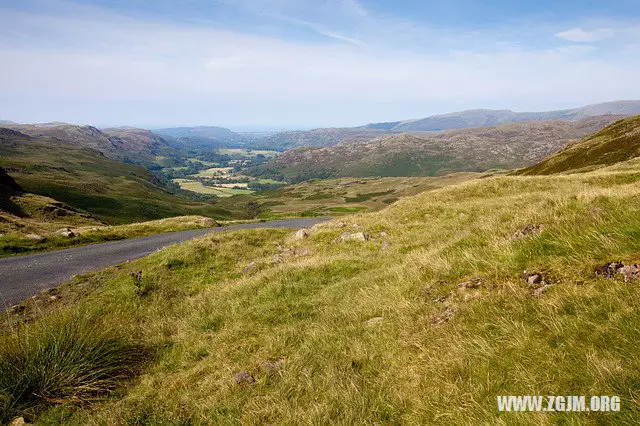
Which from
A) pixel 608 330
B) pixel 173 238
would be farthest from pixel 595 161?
pixel 608 330

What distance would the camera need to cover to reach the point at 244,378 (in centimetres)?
702

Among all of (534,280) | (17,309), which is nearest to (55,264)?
(17,309)

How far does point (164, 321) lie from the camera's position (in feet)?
36.7

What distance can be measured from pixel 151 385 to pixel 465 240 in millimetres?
9260

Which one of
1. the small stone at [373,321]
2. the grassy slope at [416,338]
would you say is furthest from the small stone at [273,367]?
the small stone at [373,321]

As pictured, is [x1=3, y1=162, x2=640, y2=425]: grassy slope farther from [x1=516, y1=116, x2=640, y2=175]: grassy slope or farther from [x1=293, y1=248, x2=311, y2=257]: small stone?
[x1=516, y1=116, x2=640, y2=175]: grassy slope

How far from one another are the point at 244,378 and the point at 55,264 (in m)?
23.7

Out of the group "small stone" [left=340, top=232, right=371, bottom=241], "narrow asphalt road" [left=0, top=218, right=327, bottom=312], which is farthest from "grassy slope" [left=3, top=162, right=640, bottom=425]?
"narrow asphalt road" [left=0, top=218, right=327, bottom=312]

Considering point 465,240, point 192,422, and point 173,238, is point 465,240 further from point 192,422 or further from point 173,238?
point 173,238

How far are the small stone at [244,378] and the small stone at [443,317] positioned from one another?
12.5 feet

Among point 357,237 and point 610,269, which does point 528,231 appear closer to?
point 610,269

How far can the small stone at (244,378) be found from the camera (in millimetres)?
6906

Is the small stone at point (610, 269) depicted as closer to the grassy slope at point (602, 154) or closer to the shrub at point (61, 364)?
the shrub at point (61, 364)

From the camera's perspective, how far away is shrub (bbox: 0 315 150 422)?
6.77 m
